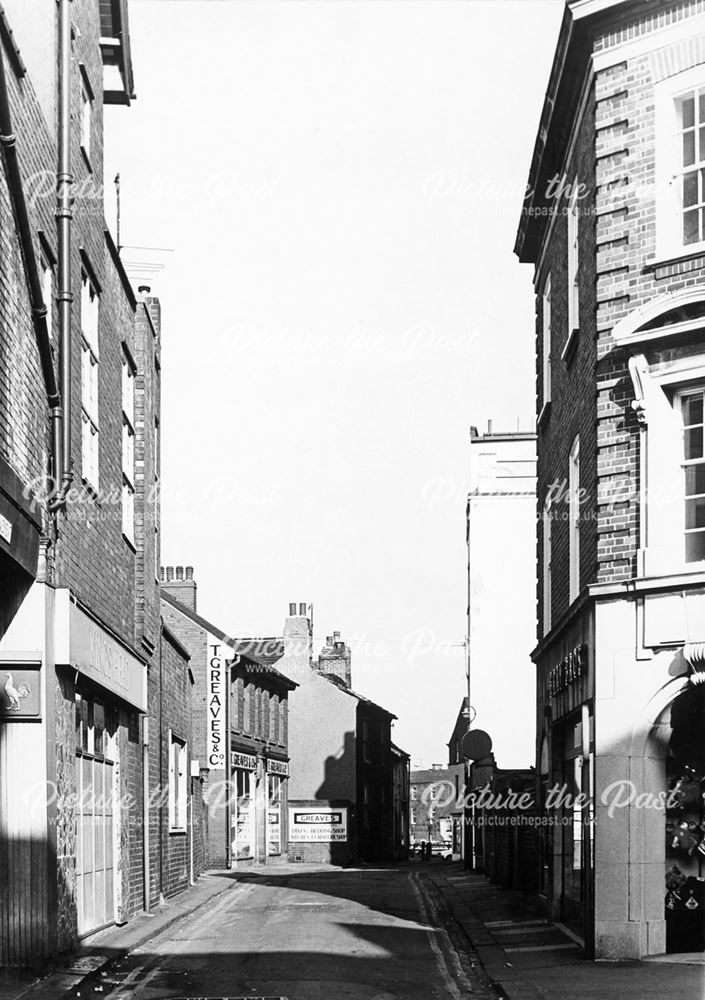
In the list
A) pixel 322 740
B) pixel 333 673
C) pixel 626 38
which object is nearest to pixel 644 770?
pixel 626 38

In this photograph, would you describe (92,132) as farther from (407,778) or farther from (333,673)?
(407,778)

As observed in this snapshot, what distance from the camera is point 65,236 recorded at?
15203 millimetres

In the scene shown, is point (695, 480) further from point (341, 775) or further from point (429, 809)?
point (429, 809)

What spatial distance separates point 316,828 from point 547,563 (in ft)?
116

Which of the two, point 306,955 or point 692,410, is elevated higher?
point 692,410

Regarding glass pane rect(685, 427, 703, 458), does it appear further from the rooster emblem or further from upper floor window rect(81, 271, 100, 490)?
the rooster emblem

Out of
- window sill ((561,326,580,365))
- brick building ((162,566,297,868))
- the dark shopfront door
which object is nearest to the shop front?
the dark shopfront door

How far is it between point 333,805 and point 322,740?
18.1 feet

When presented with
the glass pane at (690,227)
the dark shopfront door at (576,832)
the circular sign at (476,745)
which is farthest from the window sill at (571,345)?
the circular sign at (476,745)

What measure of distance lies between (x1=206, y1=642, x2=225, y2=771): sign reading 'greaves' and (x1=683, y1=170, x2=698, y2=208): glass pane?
2917 centimetres

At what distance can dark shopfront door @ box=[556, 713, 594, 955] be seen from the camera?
629 inches

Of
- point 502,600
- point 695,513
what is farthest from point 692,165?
point 502,600

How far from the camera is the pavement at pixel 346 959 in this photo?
41.4 feet

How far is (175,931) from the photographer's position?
62.0 feet
